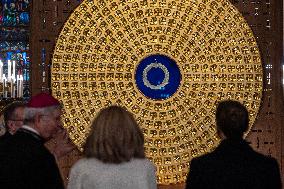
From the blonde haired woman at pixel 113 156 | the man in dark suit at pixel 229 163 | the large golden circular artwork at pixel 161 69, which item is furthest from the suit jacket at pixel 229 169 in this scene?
the large golden circular artwork at pixel 161 69

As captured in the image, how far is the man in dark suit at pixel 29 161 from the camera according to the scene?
2256 mm

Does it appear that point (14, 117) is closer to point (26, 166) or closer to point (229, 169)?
point (26, 166)

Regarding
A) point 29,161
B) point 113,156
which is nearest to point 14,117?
point 29,161

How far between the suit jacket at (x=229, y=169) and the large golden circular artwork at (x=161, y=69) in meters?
2.18

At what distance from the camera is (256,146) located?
4.66 m

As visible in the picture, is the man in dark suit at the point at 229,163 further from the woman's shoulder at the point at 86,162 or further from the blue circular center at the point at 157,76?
the blue circular center at the point at 157,76

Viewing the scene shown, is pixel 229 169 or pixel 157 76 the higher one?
pixel 157 76

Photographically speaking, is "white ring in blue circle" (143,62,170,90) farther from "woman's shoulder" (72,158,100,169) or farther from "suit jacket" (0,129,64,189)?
"woman's shoulder" (72,158,100,169)

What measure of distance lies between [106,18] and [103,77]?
1.39ft

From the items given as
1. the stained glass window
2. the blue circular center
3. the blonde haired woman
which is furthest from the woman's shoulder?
the stained glass window

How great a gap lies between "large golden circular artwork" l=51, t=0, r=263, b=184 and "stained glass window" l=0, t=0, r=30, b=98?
31 cm

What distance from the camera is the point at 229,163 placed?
2.26 meters

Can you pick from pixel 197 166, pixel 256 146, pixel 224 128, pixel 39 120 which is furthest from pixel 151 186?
pixel 256 146

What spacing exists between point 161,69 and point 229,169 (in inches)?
89.6
